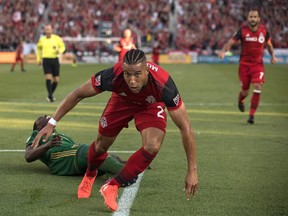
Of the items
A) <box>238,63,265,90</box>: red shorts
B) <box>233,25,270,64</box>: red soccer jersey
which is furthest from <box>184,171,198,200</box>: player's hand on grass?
<box>233,25,270,64</box>: red soccer jersey

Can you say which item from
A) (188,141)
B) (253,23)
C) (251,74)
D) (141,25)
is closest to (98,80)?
(188,141)

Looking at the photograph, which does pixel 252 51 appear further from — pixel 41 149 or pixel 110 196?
pixel 110 196

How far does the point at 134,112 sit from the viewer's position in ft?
23.7

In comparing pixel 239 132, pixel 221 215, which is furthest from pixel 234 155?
pixel 221 215

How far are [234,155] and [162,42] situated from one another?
146 feet

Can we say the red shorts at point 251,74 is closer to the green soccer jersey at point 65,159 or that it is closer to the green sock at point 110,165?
the green soccer jersey at point 65,159

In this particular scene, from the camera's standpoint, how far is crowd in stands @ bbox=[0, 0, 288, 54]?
54.5 metres

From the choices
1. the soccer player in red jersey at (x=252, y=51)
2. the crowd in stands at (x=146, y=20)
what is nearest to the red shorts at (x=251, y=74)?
the soccer player in red jersey at (x=252, y=51)

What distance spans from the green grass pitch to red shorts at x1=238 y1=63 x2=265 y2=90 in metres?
0.87

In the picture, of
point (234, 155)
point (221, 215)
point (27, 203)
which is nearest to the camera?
point (221, 215)

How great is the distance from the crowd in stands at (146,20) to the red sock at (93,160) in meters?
46.5

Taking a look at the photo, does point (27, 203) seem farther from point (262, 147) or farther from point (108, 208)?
point (262, 147)

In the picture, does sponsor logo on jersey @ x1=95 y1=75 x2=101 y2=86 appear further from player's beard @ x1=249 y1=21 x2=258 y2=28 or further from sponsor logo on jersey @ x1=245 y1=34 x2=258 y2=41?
sponsor logo on jersey @ x1=245 y1=34 x2=258 y2=41

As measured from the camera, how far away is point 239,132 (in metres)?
13.4
